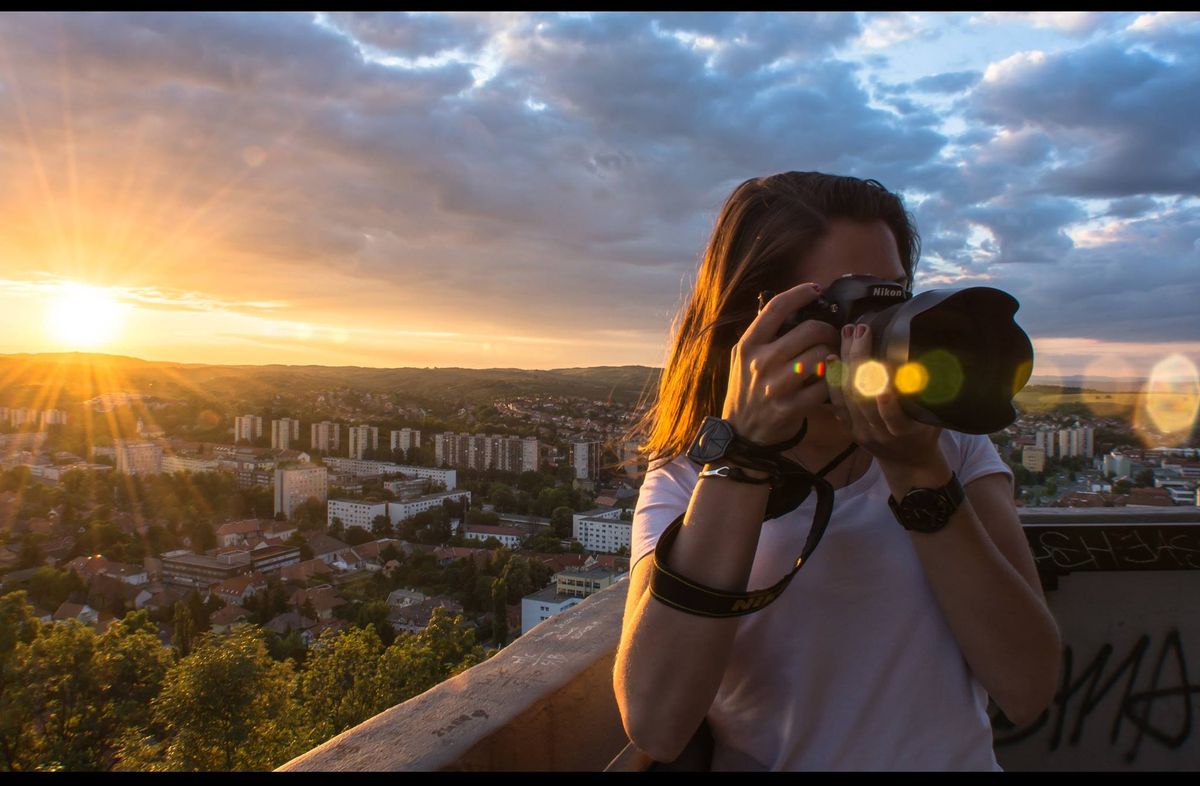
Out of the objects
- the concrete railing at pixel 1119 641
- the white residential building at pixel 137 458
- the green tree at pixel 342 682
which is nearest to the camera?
the concrete railing at pixel 1119 641

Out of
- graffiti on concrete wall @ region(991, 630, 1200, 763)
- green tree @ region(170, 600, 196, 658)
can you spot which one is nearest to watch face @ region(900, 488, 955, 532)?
graffiti on concrete wall @ region(991, 630, 1200, 763)

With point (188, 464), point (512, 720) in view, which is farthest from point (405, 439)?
point (512, 720)

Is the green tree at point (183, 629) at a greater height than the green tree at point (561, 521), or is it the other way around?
the green tree at point (561, 521)

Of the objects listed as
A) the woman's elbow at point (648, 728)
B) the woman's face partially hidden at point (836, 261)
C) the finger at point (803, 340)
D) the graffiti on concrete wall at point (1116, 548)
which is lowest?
the graffiti on concrete wall at point (1116, 548)

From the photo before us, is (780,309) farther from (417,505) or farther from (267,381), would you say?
(267,381)

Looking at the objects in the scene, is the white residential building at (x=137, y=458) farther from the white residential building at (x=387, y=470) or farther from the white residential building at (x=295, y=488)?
the white residential building at (x=387, y=470)

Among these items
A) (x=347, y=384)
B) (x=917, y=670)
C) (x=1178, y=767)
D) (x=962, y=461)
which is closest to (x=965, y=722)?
(x=917, y=670)

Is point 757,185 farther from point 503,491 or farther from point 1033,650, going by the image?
point 503,491

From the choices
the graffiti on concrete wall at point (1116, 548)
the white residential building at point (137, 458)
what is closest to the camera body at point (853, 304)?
the graffiti on concrete wall at point (1116, 548)
